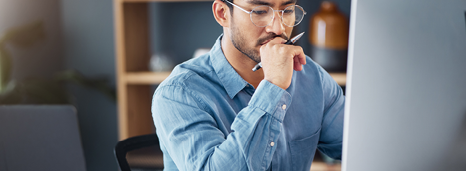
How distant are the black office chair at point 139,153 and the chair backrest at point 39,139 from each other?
0.34 ft

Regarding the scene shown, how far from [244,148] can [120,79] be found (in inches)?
50.7

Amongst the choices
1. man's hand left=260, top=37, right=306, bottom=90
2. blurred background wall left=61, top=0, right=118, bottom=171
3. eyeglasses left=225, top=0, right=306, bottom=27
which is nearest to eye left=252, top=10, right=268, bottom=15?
eyeglasses left=225, top=0, right=306, bottom=27

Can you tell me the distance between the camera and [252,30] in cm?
85

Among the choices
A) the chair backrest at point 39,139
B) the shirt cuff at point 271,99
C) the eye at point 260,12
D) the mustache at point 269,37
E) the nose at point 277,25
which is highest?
the eye at point 260,12

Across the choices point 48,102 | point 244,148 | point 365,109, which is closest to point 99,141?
point 48,102

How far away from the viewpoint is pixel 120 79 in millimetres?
1797

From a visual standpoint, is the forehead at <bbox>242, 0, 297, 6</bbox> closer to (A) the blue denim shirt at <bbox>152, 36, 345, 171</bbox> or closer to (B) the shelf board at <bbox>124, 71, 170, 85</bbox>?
(A) the blue denim shirt at <bbox>152, 36, 345, 171</bbox>

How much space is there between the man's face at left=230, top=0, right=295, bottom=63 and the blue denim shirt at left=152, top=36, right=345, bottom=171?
6 centimetres

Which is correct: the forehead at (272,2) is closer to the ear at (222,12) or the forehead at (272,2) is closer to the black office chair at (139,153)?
the ear at (222,12)

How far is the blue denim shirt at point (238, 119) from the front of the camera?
27.0 inches

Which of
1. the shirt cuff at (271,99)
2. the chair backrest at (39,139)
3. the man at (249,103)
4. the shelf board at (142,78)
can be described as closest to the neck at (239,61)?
the man at (249,103)

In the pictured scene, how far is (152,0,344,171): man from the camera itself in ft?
2.27

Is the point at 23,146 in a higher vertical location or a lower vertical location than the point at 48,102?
higher

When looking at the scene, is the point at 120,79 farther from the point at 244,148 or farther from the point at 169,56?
the point at 244,148
